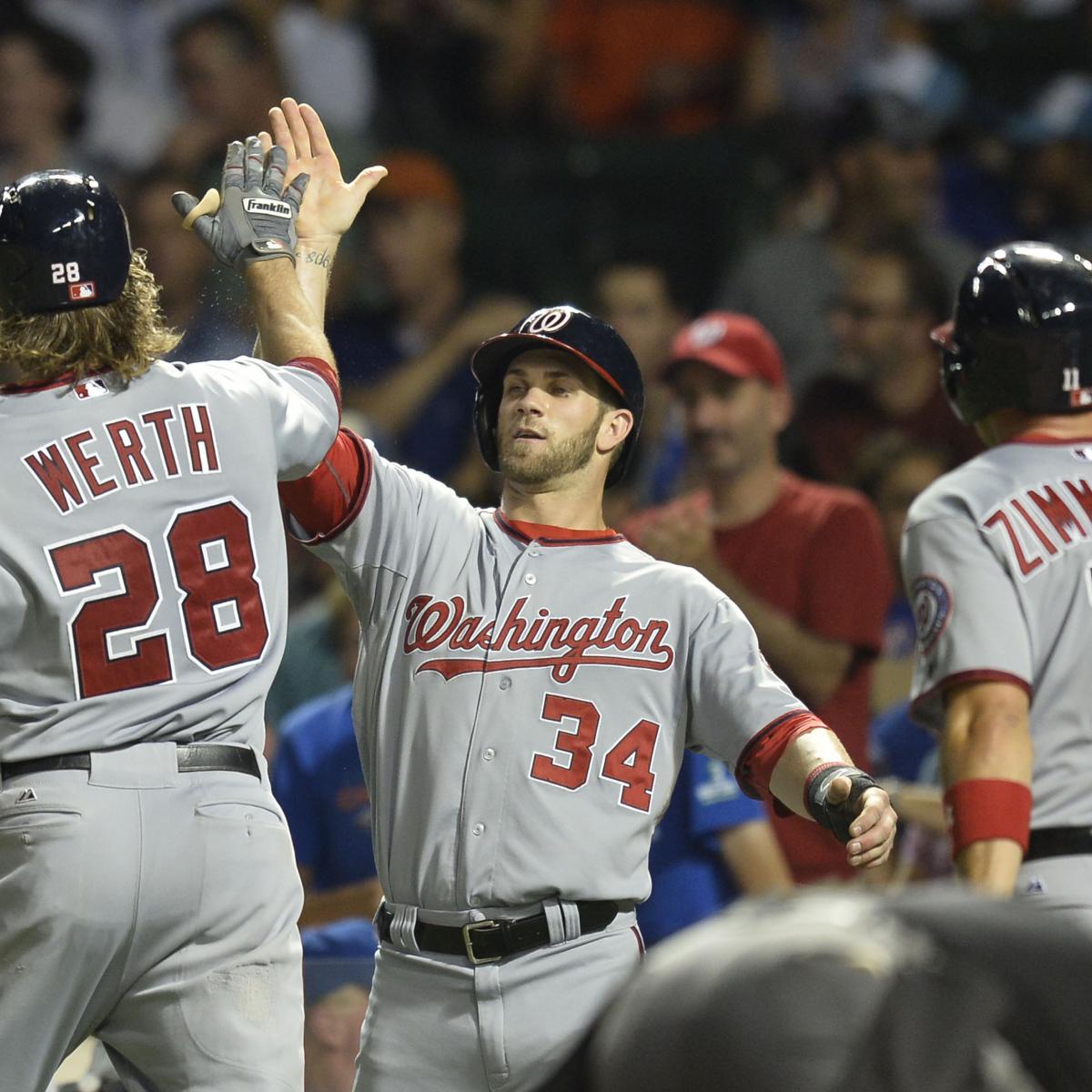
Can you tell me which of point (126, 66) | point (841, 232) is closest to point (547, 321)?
point (841, 232)

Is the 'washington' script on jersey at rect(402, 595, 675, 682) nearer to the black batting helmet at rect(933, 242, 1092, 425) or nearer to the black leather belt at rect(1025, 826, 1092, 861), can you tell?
the black leather belt at rect(1025, 826, 1092, 861)

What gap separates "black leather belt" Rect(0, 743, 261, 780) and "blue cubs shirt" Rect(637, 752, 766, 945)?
1970mm

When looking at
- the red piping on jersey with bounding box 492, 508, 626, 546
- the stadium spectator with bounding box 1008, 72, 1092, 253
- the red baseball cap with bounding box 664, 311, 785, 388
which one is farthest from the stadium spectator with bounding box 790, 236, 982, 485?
the red piping on jersey with bounding box 492, 508, 626, 546

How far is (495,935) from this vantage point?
3.46 metres

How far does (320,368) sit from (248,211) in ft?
1.39

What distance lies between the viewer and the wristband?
3666 millimetres

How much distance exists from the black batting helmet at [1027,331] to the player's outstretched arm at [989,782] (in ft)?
2.27

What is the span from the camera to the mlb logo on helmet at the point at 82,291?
3.19 metres

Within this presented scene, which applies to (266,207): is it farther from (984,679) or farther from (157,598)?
(984,679)

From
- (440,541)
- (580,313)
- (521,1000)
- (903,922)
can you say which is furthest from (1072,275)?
(903,922)

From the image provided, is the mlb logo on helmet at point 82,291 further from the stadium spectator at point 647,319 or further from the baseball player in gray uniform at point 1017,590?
the stadium spectator at point 647,319

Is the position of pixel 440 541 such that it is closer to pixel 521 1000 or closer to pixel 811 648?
pixel 521 1000

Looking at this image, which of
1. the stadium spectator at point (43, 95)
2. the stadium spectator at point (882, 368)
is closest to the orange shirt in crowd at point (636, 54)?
the stadium spectator at point (882, 368)

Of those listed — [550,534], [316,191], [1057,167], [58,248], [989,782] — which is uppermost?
[1057,167]
